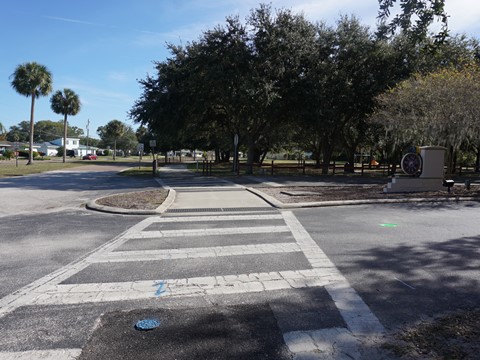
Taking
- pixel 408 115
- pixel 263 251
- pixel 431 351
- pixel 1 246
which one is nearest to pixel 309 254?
pixel 263 251

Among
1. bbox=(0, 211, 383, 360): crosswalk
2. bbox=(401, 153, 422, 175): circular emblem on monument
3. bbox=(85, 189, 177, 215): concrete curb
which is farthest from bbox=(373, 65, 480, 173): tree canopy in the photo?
bbox=(85, 189, 177, 215): concrete curb

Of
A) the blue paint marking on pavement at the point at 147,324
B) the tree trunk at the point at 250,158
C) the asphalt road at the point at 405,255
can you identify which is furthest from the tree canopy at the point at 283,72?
the blue paint marking on pavement at the point at 147,324

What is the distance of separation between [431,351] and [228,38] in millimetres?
24464

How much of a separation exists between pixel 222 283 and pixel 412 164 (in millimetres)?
12996

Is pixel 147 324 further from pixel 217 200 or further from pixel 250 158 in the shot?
pixel 250 158

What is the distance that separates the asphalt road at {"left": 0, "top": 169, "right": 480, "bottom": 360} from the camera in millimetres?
3449

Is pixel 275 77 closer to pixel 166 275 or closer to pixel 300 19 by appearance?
pixel 300 19

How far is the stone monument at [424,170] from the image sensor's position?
15.2 metres

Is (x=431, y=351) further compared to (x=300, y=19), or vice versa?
(x=300, y=19)

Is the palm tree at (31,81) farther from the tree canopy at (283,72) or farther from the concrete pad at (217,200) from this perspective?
the concrete pad at (217,200)

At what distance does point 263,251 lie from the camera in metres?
6.48

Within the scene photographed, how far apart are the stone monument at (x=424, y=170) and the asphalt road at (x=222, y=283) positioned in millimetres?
6236

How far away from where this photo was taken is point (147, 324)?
3748 millimetres

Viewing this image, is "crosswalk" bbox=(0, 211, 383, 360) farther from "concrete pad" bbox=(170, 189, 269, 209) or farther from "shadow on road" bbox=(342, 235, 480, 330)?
"concrete pad" bbox=(170, 189, 269, 209)
